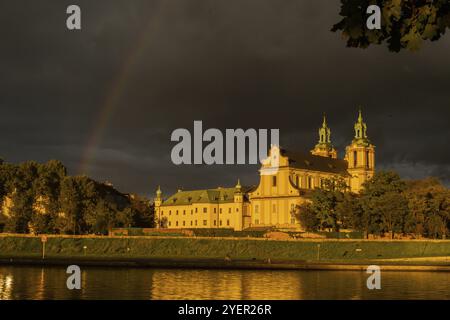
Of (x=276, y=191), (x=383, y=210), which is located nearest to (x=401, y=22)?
(x=383, y=210)

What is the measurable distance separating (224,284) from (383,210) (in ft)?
204

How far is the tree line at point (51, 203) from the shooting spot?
116m

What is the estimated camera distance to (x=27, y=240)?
103m

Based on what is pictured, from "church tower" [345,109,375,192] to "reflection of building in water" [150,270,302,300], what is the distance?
109066 mm

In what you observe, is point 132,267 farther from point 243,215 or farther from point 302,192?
point 243,215

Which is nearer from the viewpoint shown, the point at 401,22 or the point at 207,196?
the point at 401,22

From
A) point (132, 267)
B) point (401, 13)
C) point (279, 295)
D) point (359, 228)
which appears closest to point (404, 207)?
point (359, 228)

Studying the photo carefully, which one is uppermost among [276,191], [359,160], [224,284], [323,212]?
[359,160]

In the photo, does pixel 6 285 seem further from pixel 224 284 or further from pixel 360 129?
pixel 360 129

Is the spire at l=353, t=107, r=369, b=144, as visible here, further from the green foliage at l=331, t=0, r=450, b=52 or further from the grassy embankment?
the green foliage at l=331, t=0, r=450, b=52

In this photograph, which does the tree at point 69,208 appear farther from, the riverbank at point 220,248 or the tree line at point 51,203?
the riverbank at point 220,248

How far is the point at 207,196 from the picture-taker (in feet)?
622

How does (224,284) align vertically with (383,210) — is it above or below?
below
